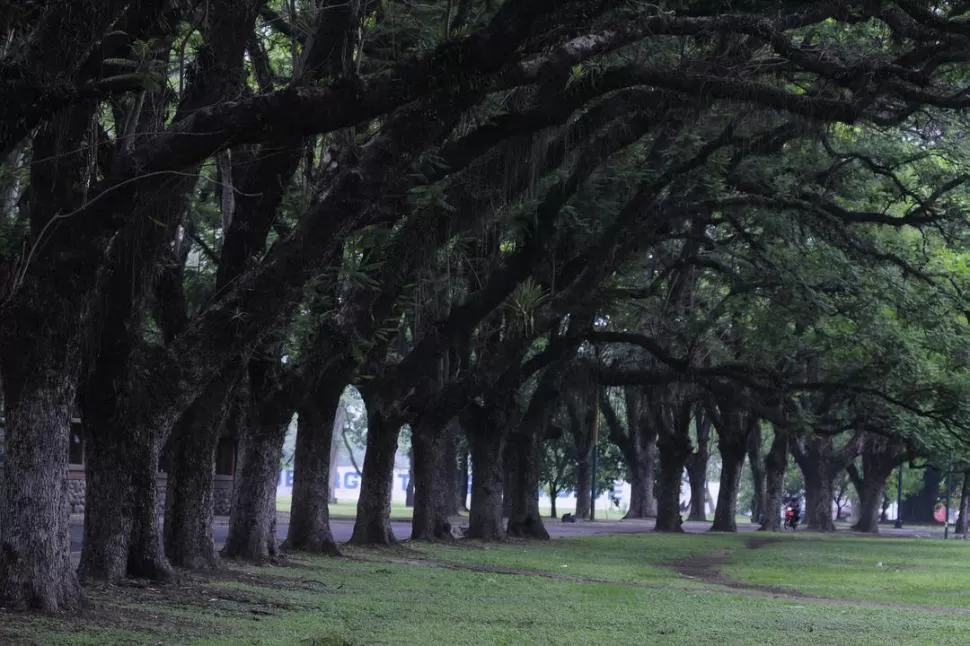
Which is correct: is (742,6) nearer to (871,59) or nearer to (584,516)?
(871,59)

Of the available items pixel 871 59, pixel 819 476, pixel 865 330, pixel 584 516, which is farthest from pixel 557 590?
pixel 584 516

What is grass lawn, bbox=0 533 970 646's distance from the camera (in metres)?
11.8

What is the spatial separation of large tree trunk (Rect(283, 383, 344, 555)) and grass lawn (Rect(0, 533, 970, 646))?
2.29ft

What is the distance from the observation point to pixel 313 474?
2311 cm

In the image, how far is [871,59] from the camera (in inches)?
520

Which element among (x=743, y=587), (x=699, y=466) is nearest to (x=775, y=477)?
(x=699, y=466)

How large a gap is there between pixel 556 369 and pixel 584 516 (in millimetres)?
30513

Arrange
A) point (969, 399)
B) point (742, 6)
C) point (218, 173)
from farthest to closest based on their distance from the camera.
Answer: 1. point (969, 399)
2. point (218, 173)
3. point (742, 6)

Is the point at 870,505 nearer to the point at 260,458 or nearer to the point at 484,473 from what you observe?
the point at 484,473

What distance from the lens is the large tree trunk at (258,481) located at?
19.8 m

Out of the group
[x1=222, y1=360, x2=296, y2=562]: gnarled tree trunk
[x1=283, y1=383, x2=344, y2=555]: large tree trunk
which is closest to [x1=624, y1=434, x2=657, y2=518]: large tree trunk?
[x1=283, y1=383, x2=344, y2=555]: large tree trunk

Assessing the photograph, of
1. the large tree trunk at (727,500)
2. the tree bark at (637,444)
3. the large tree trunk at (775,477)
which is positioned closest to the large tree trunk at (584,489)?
the tree bark at (637,444)

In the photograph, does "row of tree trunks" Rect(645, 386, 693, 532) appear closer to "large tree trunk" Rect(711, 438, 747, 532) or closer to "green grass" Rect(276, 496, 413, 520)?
"large tree trunk" Rect(711, 438, 747, 532)

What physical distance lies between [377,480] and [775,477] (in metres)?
23.6
